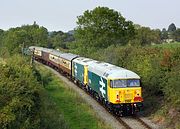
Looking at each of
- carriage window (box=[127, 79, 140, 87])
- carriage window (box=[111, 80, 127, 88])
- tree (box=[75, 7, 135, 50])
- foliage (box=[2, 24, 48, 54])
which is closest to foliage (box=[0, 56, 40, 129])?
carriage window (box=[111, 80, 127, 88])

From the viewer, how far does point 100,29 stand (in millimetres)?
64375

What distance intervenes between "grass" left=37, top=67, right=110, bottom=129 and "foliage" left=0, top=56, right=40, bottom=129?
1808 mm

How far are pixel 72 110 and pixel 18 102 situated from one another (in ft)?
46.7

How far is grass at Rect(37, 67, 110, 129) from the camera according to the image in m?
23.2

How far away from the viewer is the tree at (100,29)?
6397 cm

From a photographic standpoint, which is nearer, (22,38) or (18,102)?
(18,102)

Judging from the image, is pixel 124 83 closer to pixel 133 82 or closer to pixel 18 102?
pixel 133 82

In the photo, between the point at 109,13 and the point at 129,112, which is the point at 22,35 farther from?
the point at 129,112

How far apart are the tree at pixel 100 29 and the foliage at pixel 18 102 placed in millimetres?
47416

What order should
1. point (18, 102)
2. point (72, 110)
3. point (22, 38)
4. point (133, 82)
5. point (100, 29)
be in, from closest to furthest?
point (18, 102)
point (133, 82)
point (72, 110)
point (100, 29)
point (22, 38)

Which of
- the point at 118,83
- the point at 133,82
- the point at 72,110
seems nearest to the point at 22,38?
the point at 72,110

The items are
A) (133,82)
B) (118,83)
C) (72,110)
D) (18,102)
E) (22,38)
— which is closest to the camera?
(18,102)

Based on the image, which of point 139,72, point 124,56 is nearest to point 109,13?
point 124,56

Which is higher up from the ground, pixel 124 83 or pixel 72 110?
pixel 124 83
